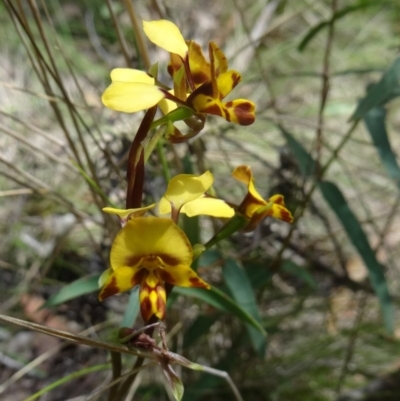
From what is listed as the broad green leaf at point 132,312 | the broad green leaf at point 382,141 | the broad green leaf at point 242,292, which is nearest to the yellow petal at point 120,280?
the broad green leaf at point 132,312

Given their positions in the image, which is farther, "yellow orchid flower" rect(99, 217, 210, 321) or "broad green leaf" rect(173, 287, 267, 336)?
"broad green leaf" rect(173, 287, 267, 336)

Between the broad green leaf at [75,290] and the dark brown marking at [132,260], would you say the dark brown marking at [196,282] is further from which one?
the broad green leaf at [75,290]

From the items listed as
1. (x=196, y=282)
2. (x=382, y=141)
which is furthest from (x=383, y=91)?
(x=196, y=282)

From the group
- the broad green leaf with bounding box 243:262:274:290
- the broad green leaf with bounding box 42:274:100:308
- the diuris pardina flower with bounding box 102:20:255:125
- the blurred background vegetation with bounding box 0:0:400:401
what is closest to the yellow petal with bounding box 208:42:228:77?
the diuris pardina flower with bounding box 102:20:255:125

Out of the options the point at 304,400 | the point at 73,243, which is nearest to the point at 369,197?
the point at 304,400

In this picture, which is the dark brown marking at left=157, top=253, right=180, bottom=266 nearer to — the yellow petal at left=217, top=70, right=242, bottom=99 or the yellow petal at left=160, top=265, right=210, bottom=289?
the yellow petal at left=160, top=265, right=210, bottom=289
